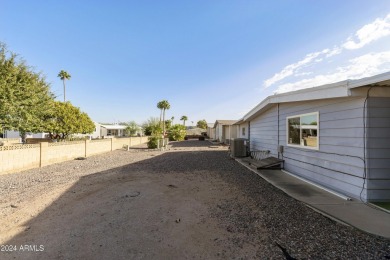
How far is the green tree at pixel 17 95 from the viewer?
1017 cm

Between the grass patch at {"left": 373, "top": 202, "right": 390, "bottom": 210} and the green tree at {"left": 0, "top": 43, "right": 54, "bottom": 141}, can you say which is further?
the green tree at {"left": 0, "top": 43, "right": 54, "bottom": 141}

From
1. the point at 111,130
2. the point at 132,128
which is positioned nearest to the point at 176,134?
the point at 132,128

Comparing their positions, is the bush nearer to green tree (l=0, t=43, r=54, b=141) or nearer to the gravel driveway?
green tree (l=0, t=43, r=54, b=141)

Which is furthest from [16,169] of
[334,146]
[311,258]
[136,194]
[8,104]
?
[334,146]

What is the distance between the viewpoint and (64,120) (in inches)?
720

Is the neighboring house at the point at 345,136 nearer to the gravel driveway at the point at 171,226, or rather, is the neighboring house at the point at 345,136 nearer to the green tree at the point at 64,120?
the gravel driveway at the point at 171,226

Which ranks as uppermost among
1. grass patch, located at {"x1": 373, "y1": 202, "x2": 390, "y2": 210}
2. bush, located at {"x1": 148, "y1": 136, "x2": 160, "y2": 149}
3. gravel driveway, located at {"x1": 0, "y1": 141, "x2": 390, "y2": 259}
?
bush, located at {"x1": 148, "y1": 136, "x2": 160, "y2": 149}

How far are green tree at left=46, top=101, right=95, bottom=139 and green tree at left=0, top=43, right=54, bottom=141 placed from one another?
5515 mm

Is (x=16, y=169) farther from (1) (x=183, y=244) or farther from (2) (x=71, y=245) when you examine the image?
(1) (x=183, y=244)

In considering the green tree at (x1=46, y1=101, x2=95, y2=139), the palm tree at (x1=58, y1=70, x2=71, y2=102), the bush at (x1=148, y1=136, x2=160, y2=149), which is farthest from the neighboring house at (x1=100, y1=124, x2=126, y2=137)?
the bush at (x1=148, y1=136, x2=160, y2=149)

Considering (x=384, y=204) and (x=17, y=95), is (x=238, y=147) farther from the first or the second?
(x=17, y=95)

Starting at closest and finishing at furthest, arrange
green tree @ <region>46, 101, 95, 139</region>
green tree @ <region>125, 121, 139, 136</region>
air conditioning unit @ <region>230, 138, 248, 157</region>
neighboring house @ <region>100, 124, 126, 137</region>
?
air conditioning unit @ <region>230, 138, 248, 157</region> < green tree @ <region>46, 101, 95, 139</region> < green tree @ <region>125, 121, 139, 136</region> < neighboring house @ <region>100, 124, 126, 137</region>

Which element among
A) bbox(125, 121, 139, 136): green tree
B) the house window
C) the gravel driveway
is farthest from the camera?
bbox(125, 121, 139, 136): green tree

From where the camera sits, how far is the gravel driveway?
2.85 meters
